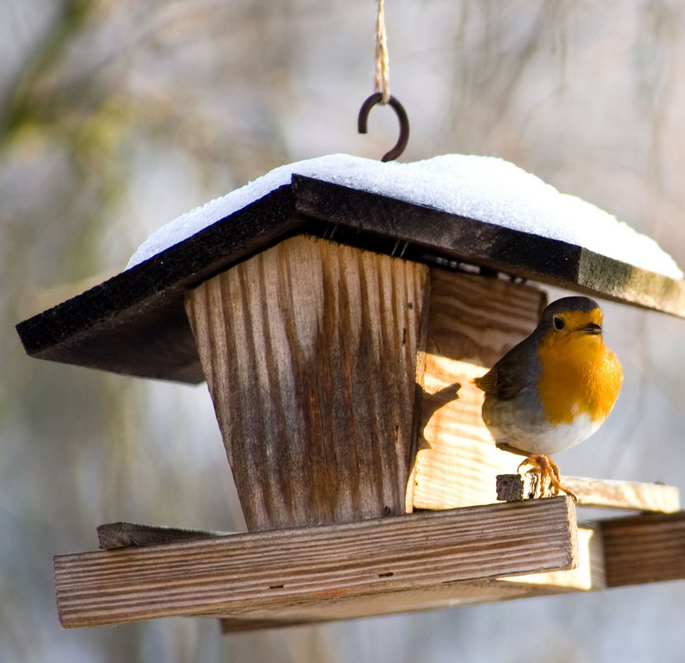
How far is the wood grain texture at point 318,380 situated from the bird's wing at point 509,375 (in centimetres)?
35

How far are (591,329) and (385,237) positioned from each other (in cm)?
61

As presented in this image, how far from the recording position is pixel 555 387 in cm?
269

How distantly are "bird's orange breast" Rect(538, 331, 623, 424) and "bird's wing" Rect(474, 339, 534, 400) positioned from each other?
44mm

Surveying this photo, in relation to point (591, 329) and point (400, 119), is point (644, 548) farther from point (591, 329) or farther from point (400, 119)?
point (400, 119)

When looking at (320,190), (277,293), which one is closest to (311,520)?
(277,293)

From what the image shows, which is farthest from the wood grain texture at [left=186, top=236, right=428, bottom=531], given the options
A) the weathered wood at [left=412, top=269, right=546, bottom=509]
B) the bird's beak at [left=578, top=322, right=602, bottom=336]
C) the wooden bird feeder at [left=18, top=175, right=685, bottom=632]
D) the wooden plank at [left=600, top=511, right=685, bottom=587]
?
the wooden plank at [left=600, top=511, right=685, bottom=587]

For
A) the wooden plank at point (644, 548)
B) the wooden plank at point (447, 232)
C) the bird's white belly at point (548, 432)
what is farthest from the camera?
the wooden plank at point (644, 548)

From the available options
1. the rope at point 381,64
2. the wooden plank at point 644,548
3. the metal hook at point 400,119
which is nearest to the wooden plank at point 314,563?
the metal hook at point 400,119

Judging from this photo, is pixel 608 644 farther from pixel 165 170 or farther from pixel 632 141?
pixel 165 170

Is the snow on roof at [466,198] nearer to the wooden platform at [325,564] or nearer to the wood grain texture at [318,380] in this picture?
the wood grain texture at [318,380]

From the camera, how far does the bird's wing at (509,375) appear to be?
2.69 meters

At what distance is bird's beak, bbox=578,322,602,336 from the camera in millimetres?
2680

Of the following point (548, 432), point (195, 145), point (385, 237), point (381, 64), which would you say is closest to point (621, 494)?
point (548, 432)

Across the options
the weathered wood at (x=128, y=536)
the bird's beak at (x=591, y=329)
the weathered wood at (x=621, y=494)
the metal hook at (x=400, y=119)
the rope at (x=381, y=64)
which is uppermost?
the rope at (x=381, y=64)
